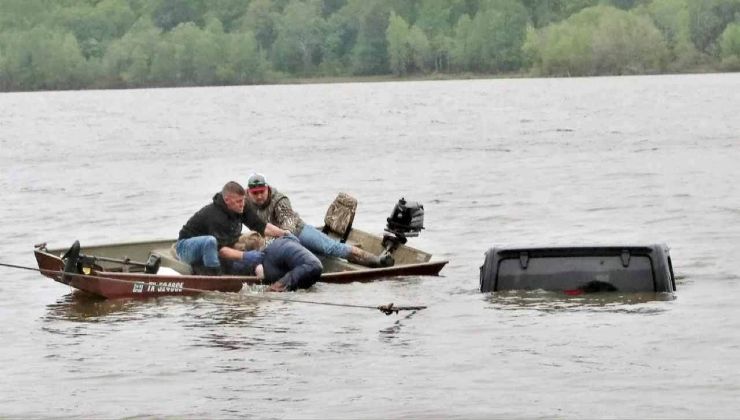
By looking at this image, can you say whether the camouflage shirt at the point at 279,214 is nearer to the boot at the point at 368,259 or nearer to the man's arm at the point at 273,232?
the man's arm at the point at 273,232

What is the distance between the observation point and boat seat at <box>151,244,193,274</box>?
19.7 meters

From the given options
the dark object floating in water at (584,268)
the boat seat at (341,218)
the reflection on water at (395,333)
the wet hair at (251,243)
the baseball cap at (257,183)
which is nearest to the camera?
the reflection on water at (395,333)

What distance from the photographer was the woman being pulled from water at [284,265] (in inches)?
748

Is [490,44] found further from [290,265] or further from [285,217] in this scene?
[290,265]

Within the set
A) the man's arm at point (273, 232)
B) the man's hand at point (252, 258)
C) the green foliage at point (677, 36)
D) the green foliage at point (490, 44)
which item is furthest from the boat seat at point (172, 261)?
the green foliage at point (490, 44)

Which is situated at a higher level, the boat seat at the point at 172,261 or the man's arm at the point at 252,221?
the man's arm at the point at 252,221

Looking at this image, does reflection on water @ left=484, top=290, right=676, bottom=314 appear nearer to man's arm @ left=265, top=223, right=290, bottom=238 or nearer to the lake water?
the lake water

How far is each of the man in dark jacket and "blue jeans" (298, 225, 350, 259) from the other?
23.5 inches

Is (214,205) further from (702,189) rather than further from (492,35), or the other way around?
(492,35)

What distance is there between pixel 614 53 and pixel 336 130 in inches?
3624

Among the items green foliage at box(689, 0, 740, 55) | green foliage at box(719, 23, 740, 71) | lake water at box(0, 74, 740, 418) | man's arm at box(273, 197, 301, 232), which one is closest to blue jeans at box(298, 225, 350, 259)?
man's arm at box(273, 197, 301, 232)

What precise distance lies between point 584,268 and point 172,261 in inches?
204

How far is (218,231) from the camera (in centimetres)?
1938

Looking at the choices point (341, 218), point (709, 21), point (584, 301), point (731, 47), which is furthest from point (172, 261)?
point (709, 21)
